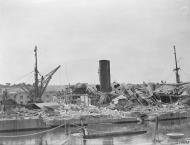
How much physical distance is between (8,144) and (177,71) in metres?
64.3

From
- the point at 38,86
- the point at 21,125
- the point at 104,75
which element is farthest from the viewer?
the point at 104,75

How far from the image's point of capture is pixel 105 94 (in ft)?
255

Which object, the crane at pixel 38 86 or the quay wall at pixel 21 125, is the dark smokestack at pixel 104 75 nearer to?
the crane at pixel 38 86

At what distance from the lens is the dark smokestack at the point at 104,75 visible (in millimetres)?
86750

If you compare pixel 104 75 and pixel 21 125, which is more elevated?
pixel 104 75

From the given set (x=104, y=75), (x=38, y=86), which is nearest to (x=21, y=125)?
(x=38, y=86)

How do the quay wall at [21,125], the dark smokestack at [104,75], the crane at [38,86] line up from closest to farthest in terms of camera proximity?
the quay wall at [21,125] → the crane at [38,86] → the dark smokestack at [104,75]

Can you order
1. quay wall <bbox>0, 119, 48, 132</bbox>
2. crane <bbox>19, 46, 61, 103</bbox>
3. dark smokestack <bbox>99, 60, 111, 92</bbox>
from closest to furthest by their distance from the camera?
1. quay wall <bbox>0, 119, 48, 132</bbox>
2. crane <bbox>19, 46, 61, 103</bbox>
3. dark smokestack <bbox>99, 60, 111, 92</bbox>

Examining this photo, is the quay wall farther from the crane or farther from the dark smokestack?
the dark smokestack

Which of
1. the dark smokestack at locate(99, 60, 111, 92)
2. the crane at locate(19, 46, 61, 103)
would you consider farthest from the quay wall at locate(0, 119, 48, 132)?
the dark smokestack at locate(99, 60, 111, 92)

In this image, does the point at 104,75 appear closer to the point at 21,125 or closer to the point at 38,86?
the point at 38,86

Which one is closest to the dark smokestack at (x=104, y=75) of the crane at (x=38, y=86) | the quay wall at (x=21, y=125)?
the crane at (x=38, y=86)

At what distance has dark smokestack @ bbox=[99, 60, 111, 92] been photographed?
86.8 m

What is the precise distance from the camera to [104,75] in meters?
86.8
